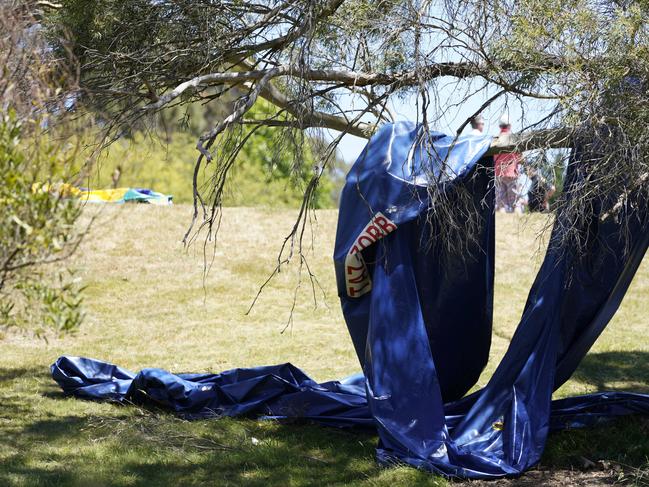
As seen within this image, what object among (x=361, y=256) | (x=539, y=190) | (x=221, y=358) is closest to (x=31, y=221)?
(x=361, y=256)

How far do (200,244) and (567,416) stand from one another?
327 inches

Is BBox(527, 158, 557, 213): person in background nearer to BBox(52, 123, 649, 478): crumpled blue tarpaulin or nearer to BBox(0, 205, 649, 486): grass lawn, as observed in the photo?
BBox(52, 123, 649, 478): crumpled blue tarpaulin

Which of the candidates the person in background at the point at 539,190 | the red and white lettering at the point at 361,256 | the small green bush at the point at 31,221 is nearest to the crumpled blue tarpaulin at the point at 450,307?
the red and white lettering at the point at 361,256

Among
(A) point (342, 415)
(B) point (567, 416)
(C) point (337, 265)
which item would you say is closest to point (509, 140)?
(C) point (337, 265)

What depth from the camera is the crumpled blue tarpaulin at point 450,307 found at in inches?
227

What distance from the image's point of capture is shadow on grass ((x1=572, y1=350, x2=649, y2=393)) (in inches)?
332

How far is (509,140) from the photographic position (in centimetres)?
571

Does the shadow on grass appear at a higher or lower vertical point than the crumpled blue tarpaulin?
lower

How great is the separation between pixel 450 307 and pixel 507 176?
127cm

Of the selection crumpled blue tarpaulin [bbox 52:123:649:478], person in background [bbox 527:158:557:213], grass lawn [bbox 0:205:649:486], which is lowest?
grass lawn [bbox 0:205:649:486]

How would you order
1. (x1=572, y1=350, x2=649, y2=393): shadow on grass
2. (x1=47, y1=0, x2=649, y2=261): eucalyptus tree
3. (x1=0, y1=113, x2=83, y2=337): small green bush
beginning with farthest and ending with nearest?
(x1=572, y1=350, x2=649, y2=393): shadow on grass → (x1=47, y1=0, x2=649, y2=261): eucalyptus tree → (x1=0, y1=113, x2=83, y2=337): small green bush

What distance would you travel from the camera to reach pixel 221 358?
9.91m

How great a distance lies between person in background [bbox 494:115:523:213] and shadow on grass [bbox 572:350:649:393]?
3.42m

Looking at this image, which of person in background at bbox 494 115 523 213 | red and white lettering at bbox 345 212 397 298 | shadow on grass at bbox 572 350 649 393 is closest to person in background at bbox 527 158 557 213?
person in background at bbox 494 115 523 213
